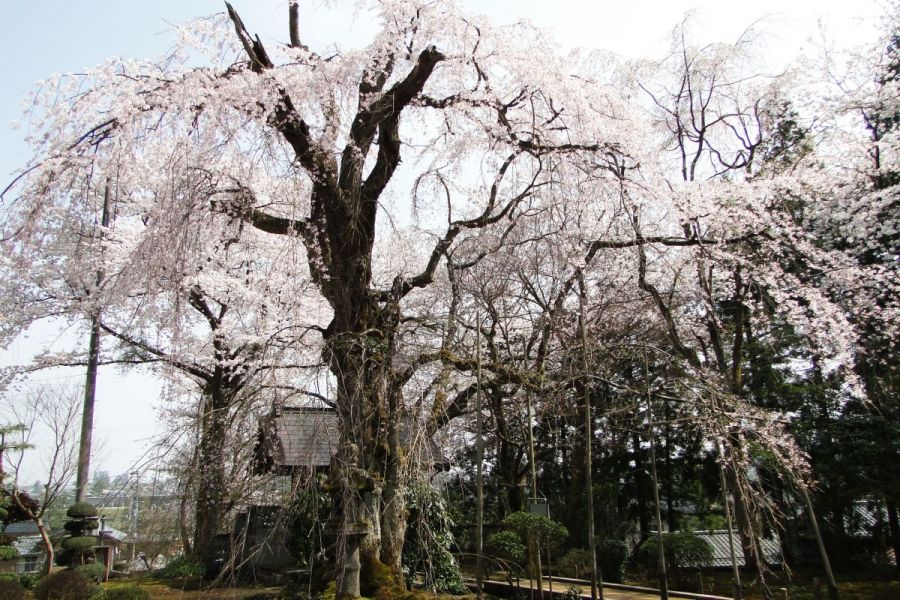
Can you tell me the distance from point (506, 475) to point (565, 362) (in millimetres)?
4982

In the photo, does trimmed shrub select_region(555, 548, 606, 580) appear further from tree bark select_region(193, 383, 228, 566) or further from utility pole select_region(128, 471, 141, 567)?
utility pole select_region(128, 471, 141, 567)

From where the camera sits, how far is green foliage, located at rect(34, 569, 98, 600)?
7824mm

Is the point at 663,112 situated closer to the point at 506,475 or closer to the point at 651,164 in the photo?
the point at 651,164

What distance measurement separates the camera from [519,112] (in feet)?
19.6

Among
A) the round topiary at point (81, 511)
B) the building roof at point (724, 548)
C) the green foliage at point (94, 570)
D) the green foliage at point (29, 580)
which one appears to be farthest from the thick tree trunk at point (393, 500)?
the building roof at point (724, 548)

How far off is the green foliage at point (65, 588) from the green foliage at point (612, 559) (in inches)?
349

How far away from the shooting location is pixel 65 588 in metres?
7.86

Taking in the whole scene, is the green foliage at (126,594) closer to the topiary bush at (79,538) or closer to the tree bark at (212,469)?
the tree bark at (212,469)

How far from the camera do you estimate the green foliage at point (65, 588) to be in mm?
7824

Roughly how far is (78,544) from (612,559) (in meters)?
9.87

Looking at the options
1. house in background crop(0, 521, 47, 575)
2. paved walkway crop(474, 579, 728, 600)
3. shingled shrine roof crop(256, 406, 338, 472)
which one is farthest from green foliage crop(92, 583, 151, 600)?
house in background crop(0, 521, 47, 575)

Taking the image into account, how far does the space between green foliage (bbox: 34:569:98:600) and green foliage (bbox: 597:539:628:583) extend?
8876 millimetres

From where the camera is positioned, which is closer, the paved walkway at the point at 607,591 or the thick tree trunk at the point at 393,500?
the thick tree trunk at the point at 393,500

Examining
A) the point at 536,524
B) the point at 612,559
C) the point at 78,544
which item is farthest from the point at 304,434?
the point at 612,559
